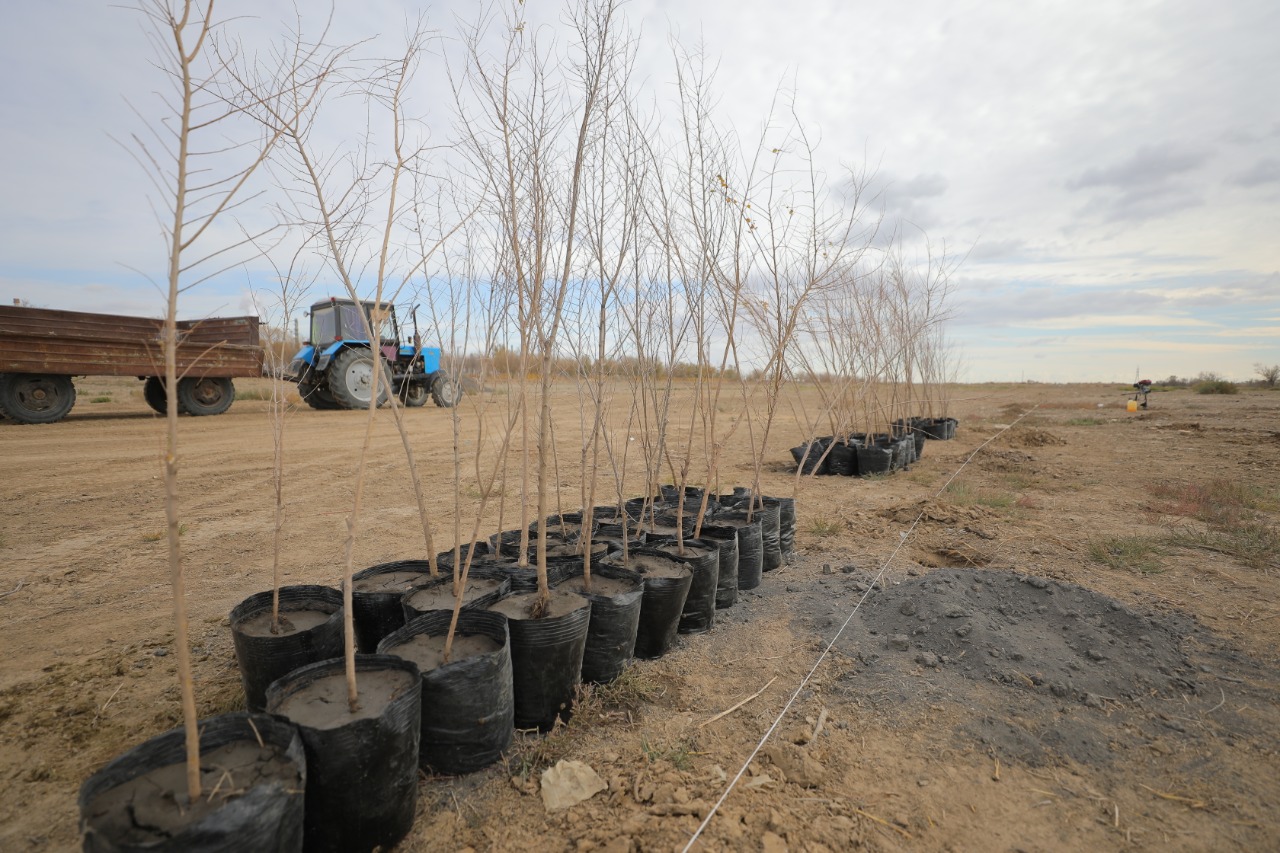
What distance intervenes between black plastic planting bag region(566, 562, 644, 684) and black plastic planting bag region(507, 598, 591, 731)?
179 millimetres

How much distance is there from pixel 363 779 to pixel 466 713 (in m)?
0.35

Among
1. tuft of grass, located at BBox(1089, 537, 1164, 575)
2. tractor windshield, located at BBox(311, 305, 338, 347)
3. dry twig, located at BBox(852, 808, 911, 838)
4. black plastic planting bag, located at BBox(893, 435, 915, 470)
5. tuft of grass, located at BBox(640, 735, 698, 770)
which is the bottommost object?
dry twig, located at BBox(852, 808, 911, 838)

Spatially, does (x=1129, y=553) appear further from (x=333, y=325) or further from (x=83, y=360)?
(x=333, y=325)

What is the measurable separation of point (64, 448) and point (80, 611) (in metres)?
5.24

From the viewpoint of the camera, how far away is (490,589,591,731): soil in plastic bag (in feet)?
6.91

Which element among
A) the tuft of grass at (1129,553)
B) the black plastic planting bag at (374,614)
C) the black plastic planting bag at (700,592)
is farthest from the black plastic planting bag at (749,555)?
the tuft of grass at (1129,553)

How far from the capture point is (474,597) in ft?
8.29

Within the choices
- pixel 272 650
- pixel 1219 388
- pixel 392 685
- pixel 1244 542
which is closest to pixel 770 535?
pixel 392 685

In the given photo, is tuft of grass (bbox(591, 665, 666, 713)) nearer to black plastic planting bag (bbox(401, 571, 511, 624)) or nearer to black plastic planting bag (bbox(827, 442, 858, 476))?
black plastic planting bag (bbox(401, 571, 511, 624))

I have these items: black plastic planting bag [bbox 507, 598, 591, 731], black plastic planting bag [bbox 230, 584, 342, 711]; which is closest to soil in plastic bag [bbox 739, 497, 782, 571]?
black plastic planting bag [bbox 507, 598, 591, 731]

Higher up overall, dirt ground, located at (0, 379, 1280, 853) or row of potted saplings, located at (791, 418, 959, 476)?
row of potted saplings, located at (791, 418, 959, 476)

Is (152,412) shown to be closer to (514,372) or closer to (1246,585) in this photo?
(514,372)

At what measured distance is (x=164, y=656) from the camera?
2.52m

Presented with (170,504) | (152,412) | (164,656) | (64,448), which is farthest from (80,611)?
(152,412)
